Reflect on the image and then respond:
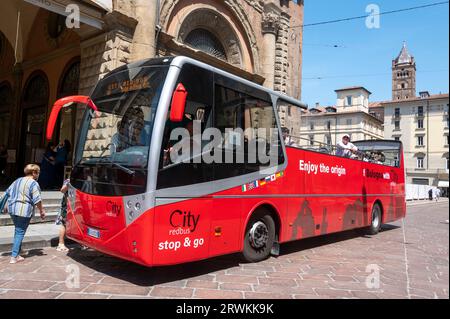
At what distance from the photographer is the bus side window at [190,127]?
17.0ft

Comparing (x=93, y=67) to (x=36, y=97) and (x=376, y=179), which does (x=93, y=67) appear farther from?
(x=376, y=179)

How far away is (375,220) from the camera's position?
11664 millimetres

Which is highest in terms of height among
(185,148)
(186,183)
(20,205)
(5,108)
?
(5,108)

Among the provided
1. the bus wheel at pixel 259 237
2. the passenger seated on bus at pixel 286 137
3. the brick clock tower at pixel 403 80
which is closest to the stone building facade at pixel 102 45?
the passenger seated on bus at pixel 286 137

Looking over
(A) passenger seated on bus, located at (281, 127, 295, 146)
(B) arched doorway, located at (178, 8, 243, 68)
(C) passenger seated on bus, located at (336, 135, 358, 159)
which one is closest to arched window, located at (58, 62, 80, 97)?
(B) arched doorway, located at (178, 8, 243, 68)

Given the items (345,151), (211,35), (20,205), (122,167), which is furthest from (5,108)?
(122,167)

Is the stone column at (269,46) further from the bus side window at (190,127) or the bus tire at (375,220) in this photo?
the bus side window at (190,127)

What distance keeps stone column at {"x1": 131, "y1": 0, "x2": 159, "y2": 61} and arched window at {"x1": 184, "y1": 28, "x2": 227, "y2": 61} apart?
10.0 ft

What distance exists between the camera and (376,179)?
1148 centimetres

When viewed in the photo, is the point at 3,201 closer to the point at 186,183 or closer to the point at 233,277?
the point at 186,183

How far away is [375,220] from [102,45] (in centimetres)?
980

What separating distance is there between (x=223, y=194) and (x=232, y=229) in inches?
24.0
